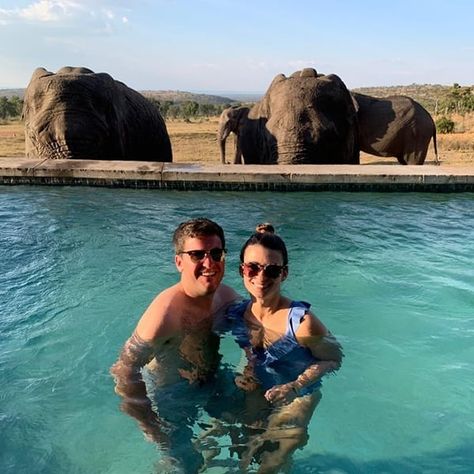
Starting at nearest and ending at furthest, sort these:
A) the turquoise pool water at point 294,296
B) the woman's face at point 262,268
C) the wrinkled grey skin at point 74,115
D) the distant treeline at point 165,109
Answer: the woman's face at point 262,268 → the turquoise pool water at point 294,296 → the wrinkled grey skin at point 74,115 → the distant treeline at point 165,109

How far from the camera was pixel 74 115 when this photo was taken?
11492 mm

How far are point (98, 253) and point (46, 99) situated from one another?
4771 mm

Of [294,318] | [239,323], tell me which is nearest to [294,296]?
[239,323]

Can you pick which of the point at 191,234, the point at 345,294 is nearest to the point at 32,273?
the point at 345,294

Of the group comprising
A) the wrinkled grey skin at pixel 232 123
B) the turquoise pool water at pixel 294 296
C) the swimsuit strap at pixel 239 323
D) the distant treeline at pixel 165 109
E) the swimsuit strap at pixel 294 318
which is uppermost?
the distant treeline at pixel 165 109

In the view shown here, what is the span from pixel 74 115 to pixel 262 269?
30.7ft

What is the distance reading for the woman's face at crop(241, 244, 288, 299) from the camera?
3.04 m

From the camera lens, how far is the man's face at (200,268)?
307 cm

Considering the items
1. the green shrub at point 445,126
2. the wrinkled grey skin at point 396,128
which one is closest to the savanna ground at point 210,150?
the wrinkled grey skin at point 396,128

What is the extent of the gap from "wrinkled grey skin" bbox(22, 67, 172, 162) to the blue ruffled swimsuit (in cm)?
897

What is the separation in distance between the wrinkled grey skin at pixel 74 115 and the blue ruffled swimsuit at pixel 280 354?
897cm

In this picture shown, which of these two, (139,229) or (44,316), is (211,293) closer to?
(44,316)

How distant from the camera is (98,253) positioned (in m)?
8.05

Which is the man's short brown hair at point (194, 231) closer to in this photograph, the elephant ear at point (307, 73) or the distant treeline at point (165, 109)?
the elephant ear at point (307, 73)
